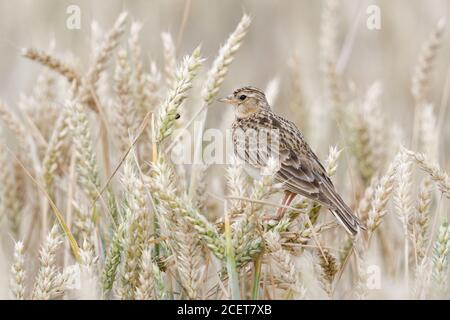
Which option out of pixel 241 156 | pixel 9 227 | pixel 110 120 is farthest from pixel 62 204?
pixel 241 156

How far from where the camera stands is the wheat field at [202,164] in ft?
8.55

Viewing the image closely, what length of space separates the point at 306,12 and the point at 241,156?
358 centimetres

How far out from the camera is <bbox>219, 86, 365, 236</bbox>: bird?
3275 millimetres

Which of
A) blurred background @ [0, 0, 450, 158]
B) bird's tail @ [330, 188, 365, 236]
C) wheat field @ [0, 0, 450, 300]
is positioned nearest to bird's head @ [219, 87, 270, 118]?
wheat field @ [0, 0, 450, 300]

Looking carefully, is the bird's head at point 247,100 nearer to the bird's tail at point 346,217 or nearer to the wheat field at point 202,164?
the wheat field at point 202,164

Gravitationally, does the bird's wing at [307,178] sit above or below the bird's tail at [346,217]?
above

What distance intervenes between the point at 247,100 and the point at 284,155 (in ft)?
2.81

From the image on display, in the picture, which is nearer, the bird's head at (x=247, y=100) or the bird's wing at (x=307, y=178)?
the bird's wing at (x=307, y=178)

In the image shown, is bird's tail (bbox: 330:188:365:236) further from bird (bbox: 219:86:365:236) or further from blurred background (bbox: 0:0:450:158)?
blurred background (bbox: 0:0:450:158)

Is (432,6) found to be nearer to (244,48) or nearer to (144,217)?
(244,48)

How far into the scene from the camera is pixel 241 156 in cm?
391

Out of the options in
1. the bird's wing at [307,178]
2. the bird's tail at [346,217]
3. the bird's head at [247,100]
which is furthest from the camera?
the bird's head at [247,100]

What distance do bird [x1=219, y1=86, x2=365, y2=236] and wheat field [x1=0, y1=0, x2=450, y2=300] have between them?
0.08 meters

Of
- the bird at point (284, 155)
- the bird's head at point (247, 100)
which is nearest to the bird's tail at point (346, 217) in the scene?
the bird at point (284, 155)
